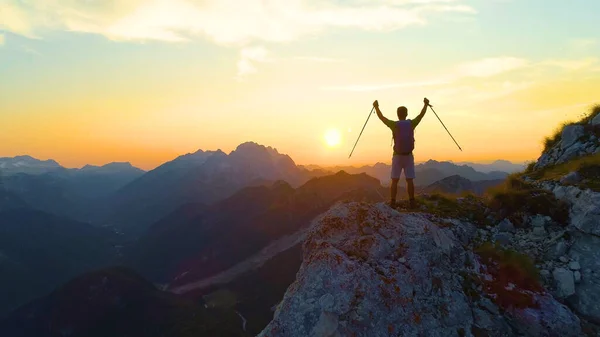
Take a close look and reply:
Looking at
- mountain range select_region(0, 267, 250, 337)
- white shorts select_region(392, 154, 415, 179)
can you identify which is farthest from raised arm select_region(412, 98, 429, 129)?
mountain range select_region(0, 267, 250, 337)

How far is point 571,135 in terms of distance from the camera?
75.7ft

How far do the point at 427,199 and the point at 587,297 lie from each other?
7.91m

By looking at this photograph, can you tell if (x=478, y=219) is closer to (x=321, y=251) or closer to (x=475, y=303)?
(x=475, y=303)

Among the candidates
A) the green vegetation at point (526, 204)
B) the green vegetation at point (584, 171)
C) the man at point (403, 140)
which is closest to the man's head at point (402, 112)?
the man at point (403, 140)

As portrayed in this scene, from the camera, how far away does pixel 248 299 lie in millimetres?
179375

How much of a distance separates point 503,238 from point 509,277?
2703mm

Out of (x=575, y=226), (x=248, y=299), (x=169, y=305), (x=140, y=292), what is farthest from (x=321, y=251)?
(x=140, y=292)

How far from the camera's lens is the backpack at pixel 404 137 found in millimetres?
16438

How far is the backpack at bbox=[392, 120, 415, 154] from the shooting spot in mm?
16438

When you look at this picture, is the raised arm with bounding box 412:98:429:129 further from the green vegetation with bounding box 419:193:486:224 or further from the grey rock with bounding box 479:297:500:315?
the grey rock with bounding box 479:297:500:315

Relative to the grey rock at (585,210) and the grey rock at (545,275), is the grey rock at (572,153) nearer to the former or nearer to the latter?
the grey rock at (585,210)

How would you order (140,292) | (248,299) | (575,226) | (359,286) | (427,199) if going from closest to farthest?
(359,286) → (575,226) → (427,199) → (248,299) → (140,292)

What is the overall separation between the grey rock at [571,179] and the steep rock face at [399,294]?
Result: 7403 mm

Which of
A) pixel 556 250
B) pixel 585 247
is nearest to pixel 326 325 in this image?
pixel 556 250
